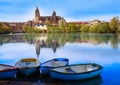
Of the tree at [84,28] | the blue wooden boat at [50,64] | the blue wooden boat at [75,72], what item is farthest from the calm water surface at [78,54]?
the tree at [84,28]

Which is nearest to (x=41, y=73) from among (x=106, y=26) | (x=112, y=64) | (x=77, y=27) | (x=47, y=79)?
(x=47, y=79)

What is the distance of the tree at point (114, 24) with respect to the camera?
78375 millimetres

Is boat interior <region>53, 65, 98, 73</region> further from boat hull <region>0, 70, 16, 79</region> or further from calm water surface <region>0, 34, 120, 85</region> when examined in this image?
boat hull <region>0, 70, 16, 79</region>

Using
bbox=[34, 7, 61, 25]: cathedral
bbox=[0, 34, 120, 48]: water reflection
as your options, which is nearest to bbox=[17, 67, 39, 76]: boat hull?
bbox=[0, 34, 120, 48]: water reflection

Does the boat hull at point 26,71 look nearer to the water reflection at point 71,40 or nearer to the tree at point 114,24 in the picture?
the water reflection at point 71,40

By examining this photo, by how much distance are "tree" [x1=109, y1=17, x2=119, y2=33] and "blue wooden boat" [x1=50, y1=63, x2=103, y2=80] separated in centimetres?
6774

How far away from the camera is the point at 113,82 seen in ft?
38.5

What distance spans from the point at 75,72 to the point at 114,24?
69305 mm

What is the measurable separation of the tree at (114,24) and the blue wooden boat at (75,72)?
67740 millimetres

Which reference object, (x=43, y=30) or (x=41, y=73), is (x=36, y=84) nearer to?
(x=41, y=73)

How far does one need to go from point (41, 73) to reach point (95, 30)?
74.1 metres

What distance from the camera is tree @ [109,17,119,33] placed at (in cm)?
7838

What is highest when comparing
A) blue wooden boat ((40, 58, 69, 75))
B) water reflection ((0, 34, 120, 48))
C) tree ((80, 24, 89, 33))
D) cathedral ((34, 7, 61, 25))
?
cathedral ((34, 7, 61, 25))

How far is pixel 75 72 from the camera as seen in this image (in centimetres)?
1184
